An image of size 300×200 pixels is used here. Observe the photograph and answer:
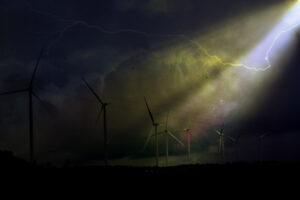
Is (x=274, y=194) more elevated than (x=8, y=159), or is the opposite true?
(x=8, y=159)

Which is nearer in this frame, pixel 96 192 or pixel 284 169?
pixel 96 192

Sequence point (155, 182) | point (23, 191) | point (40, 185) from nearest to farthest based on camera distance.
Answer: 1. point (23, 191)
2. point (40, 185)
3. point (155, 182)

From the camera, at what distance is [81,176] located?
38156mm

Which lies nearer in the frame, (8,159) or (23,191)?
(23,191)

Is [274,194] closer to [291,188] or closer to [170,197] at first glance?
[291,188]

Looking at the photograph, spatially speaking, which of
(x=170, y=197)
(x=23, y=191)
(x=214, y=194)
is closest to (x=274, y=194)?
(x=214, y=194)

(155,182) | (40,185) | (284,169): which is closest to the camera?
(40,185)

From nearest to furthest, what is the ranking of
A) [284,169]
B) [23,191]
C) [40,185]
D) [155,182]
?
[23,191] → [40,185] → [155,182] → [284,169]

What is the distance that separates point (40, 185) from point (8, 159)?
15109 mm

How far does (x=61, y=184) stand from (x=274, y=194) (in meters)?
21.4

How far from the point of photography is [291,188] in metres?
34.0

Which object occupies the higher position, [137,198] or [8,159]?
[8,159]

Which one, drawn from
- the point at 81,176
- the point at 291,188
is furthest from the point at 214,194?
the point at 81,176

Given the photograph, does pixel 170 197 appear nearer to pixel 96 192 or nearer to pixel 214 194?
pixel 214 194
